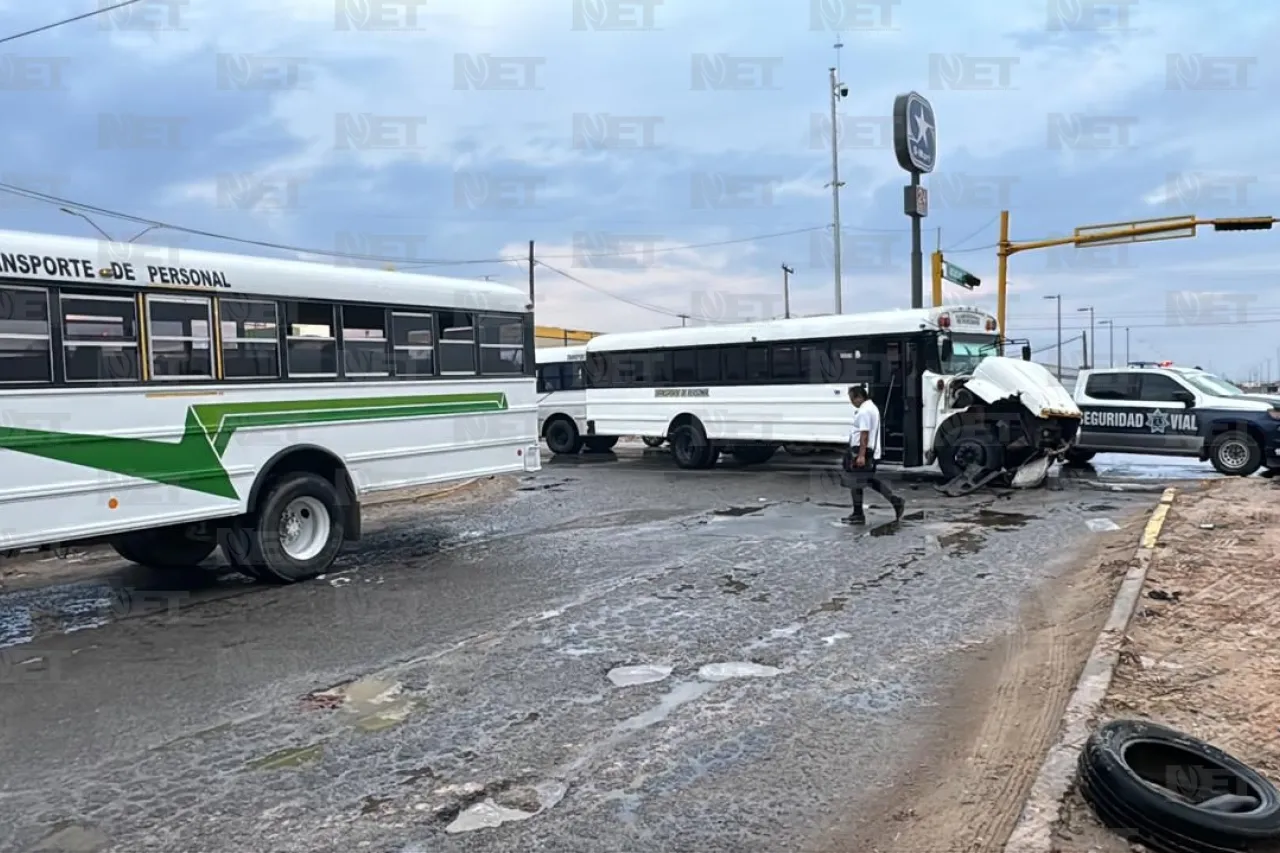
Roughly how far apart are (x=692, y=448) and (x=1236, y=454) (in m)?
9.37

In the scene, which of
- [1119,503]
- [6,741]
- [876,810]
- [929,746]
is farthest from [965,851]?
[1119,503]

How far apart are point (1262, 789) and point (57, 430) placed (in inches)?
311

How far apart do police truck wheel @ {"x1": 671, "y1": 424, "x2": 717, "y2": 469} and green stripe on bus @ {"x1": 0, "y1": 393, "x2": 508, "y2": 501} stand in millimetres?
9648

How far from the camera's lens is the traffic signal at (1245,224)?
19.0 meters

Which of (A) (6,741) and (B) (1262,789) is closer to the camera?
(B) (1262,789)

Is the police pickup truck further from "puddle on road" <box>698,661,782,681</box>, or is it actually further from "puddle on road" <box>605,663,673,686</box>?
"puddle on road" <box>605,663,673,686</box>

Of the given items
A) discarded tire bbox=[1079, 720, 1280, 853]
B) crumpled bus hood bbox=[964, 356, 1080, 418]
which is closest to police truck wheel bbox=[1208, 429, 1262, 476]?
crumpled bus hood bbox=[964, 356, 1080, 418]

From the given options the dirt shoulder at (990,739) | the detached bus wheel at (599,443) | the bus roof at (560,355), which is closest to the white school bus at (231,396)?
the dirt shoulder at (990,739)

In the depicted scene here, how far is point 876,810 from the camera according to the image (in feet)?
13.3

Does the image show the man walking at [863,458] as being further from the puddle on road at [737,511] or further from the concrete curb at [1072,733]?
the concrete curb at [1072,733]

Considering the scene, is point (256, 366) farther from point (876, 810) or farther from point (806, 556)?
point (876, 810)

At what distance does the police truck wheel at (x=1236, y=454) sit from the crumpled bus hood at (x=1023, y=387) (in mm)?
2574

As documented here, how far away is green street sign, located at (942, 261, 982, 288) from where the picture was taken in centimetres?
2038

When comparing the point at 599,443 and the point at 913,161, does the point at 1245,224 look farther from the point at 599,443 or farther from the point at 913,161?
the point at 599,443
